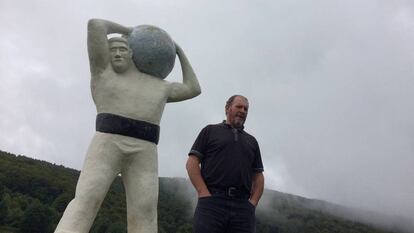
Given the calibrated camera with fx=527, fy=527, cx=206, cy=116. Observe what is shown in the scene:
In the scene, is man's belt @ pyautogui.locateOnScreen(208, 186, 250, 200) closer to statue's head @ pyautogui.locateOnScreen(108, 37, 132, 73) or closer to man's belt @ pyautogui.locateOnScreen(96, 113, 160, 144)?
man's belt @ pyautogui.locateOnScreen(96, 113, 160, 144)

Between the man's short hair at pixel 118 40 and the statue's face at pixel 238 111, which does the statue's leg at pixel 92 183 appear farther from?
the statue's face at pixel 238 111

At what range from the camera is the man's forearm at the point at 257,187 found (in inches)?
234

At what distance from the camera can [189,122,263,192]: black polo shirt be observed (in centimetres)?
572

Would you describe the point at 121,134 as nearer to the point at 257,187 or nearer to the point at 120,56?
the point at 120,56

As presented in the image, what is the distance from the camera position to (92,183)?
5750 millimetres

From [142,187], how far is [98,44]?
1.70m

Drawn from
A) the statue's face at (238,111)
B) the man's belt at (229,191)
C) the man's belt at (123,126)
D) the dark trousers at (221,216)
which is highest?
the statue's face at (238,111)

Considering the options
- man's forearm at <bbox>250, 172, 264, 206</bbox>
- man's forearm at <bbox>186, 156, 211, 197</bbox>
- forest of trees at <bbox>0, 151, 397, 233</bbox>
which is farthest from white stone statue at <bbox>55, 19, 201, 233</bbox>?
forest of trees at <bbox>0, 151, 397, 233</bbox>

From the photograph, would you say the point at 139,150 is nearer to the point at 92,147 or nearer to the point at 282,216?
the point at 92,147

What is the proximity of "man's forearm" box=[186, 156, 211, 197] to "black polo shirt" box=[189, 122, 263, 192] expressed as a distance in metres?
0.07

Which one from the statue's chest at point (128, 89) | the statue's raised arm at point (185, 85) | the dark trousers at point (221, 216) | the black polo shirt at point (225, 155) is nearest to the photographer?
the dark trousers at point (221, 216)

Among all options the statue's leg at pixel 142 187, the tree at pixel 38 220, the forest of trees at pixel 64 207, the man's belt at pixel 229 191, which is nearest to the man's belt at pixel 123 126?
the statue's leg at pixel 142 187

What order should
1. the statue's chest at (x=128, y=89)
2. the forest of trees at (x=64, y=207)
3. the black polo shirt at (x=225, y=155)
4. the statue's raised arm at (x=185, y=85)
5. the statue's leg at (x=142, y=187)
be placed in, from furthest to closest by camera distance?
the forest of trees at (x=64, y=207), the statue's raised arm at (x=185, y=85), the statue's chest at (x=128, y=89), the statue's leg at (x=142, y=187), the black polo shirt at (x=225, y=155)

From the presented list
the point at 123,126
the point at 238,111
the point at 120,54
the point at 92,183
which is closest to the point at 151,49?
the point at 120,54
